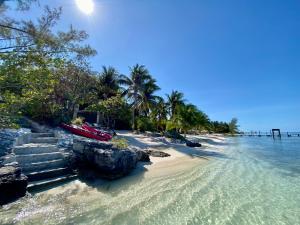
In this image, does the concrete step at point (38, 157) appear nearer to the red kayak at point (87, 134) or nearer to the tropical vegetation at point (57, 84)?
the tropical vegetation at point (57, 84)

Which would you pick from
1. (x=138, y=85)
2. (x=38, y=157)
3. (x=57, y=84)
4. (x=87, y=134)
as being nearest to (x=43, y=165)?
(x=38, y=157)

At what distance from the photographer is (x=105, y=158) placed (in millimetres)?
7898

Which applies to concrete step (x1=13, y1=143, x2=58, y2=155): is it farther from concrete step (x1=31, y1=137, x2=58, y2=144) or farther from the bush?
the bush

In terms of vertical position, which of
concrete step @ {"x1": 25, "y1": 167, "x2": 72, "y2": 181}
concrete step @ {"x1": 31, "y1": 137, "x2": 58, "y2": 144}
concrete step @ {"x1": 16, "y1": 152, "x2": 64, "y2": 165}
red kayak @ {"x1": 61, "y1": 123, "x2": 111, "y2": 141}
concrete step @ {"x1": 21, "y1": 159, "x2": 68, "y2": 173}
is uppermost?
red kayak @ {"x1": 61, "y1": 123, "x2": 111, "y2": 141}

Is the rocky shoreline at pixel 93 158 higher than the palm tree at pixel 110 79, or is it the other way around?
the palm tree at pixel 110 79

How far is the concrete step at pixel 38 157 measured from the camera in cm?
721

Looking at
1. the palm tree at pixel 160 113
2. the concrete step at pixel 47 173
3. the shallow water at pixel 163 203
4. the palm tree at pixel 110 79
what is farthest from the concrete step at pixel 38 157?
the palm tree at pixel 160 113

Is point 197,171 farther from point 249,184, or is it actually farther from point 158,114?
point 158,114

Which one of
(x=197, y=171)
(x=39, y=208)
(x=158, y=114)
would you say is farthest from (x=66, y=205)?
(x=158, y=114)

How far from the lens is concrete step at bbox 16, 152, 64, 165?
7.21 meters

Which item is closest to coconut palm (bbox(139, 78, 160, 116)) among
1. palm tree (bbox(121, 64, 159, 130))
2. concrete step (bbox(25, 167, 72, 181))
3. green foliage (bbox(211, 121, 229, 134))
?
palm tree (bbox(121, 64, 159, 130))

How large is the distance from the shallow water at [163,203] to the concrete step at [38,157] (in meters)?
1.81

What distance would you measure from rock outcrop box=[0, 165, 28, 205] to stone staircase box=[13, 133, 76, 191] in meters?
0.49

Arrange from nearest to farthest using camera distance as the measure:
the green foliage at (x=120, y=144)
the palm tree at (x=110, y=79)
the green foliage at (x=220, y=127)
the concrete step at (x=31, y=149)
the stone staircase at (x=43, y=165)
A: the stone staircase at (x=43, y=165)
the concrete step at (x=31, y=149)
the green foliage at (x=120, y=144)
the palm tree at (x=110, y=79)
the green foliage at (x=220, y=127)
